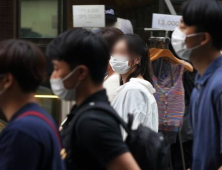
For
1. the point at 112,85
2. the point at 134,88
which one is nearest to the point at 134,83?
the point at 134,88

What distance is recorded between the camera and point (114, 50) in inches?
205

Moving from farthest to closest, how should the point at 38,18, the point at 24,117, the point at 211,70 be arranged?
the point at 38,18 < the point at 211,70 < the point at 24,117

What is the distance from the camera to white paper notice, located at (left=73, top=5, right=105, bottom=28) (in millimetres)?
7344

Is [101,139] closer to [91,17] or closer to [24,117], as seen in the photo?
[24,117]

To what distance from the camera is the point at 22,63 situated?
2.92m

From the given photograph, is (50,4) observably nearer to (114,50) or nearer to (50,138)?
(114,50)

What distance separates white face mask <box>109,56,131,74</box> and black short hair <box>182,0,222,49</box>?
161cm

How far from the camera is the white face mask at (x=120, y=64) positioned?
16.9 feet

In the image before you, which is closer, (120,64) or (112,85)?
(120,64)

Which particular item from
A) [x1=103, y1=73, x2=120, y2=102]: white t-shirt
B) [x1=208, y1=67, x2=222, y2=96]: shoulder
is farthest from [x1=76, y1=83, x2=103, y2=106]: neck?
[x1=103, y1=73, x2=120, y2=102]: white t-shirt

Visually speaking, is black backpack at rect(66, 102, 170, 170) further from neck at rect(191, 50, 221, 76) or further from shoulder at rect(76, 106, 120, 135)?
neck at rect(191, 50, 221, 76)

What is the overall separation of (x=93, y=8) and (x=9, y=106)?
455 cm

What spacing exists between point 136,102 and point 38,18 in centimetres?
554

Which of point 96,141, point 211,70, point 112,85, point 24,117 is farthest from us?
point 112,85
